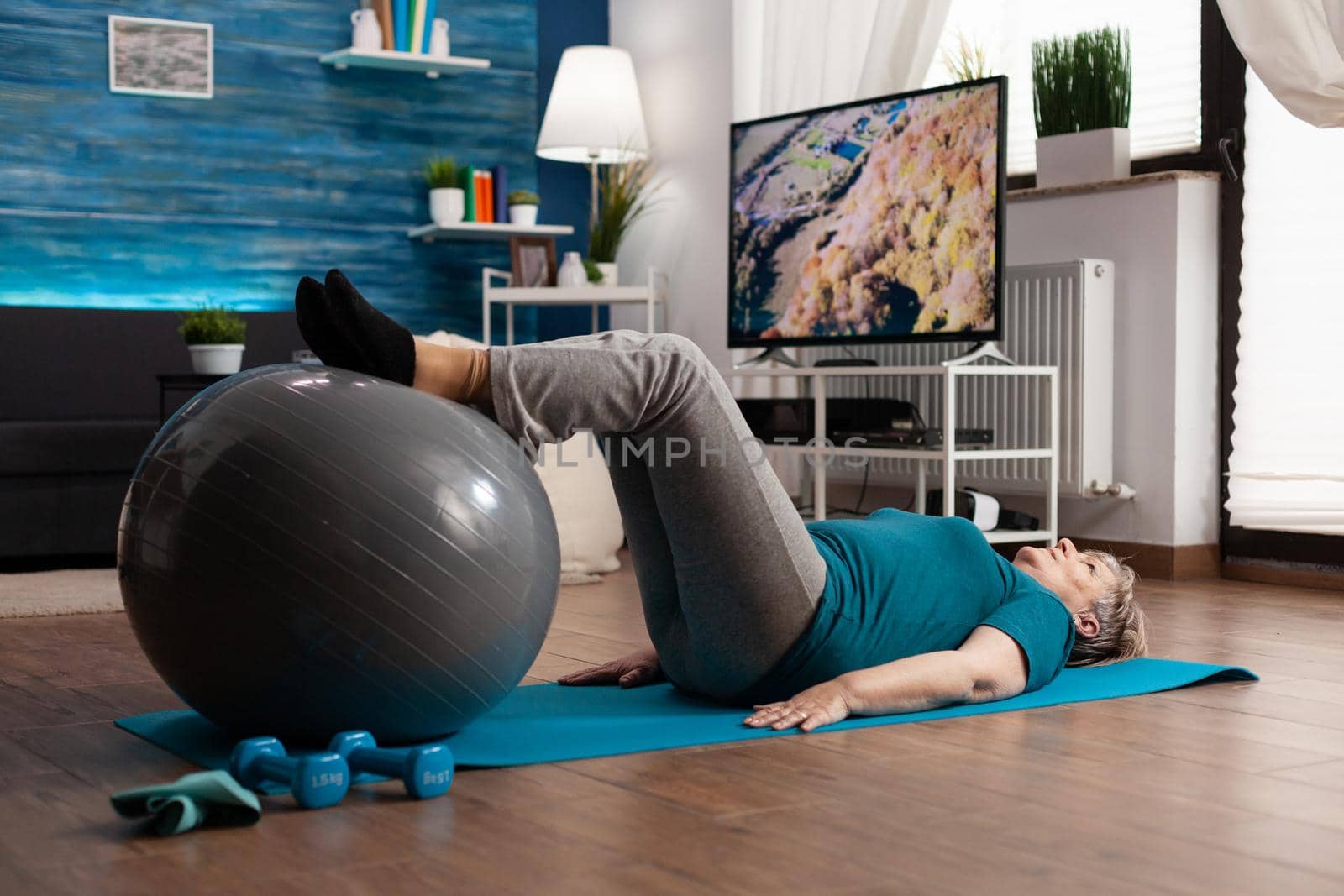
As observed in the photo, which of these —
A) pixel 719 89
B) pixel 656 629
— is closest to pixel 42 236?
pixel 719 89

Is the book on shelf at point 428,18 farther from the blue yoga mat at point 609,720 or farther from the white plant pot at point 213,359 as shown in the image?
the blue yoga mat at point 609,720

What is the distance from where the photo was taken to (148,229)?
5656 millimetres

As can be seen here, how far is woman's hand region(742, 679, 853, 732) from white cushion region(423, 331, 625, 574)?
213 centimetres

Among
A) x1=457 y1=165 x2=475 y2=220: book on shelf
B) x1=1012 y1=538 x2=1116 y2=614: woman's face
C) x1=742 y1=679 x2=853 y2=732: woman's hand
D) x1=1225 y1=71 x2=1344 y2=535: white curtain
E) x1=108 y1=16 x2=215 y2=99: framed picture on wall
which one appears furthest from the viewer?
x1=457 y1=165 x2=475 y2=220: book on shelf

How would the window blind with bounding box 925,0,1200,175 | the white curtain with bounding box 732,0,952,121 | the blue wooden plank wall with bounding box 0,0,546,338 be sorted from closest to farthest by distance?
the window blind with bounding box 925,0,1200,175 → the white curtain with bounding box 732,0,952,121 → the blue wooden plank wall with bounding box 0,0,546,338

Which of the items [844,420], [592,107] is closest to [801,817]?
[844,420]

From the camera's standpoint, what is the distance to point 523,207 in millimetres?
6020

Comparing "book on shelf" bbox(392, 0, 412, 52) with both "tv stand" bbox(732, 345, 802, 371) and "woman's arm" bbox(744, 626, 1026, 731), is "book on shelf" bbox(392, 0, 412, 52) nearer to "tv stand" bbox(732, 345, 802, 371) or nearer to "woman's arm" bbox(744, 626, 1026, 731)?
"tv stand" bbox(732, 345, 802, 371)

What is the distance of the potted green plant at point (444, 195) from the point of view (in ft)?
19.4

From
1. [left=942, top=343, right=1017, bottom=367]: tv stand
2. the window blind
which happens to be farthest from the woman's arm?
the window blind

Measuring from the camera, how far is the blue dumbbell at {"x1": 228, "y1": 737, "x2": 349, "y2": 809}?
169 cm

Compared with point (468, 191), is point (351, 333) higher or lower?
lower

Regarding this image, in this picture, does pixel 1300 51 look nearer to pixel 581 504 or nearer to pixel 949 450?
pixel 949 450

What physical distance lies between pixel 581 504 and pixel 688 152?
7.02ft
